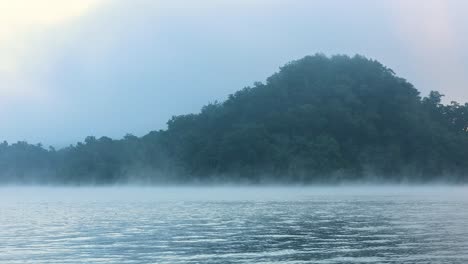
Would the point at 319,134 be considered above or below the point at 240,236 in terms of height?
above

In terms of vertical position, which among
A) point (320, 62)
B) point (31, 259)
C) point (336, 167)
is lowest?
point (31, 259)

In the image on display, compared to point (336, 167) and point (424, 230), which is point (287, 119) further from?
point (424, 230)

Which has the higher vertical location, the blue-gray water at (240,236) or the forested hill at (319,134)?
the forested hill at (319,134)

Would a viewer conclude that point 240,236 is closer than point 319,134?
Yes

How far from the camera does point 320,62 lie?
329 ft

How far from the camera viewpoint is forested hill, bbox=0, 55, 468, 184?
3561 inches

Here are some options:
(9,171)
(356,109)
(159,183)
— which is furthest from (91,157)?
(356,109)

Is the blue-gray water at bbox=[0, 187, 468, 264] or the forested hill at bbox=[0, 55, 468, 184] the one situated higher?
the forested hill at bbox=[0, 55, 468, 184]

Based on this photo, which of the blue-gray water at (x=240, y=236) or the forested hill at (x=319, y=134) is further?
the forested hill at (x=319, y=134)

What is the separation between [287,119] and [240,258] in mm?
69415

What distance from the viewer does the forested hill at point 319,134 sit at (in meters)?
90.4

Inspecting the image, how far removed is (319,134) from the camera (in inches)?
3615

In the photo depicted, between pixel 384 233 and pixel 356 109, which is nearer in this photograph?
pixel 384 233

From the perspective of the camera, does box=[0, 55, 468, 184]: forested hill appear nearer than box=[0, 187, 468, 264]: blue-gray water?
No
